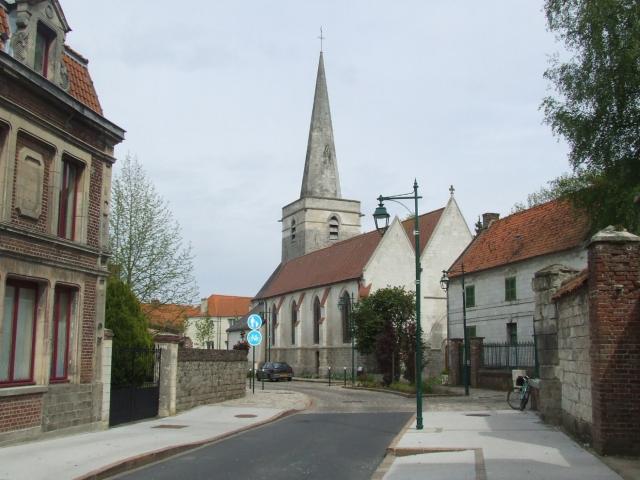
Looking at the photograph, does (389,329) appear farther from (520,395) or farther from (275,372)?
(520,395)

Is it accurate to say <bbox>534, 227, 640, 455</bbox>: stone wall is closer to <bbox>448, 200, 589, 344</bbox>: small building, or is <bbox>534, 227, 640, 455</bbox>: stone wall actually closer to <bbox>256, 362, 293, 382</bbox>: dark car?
<bbox>448, 200, 589, 344</bbox>: small building

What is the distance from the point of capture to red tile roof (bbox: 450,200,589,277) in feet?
112

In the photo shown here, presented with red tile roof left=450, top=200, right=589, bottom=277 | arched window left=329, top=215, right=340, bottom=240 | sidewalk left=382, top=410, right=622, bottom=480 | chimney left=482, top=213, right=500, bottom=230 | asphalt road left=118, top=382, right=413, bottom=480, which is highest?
arched window left=329, top=215, right=340, bottom=240

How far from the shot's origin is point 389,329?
37938mm

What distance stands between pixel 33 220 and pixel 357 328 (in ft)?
95.9

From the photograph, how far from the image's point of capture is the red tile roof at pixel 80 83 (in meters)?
15.8

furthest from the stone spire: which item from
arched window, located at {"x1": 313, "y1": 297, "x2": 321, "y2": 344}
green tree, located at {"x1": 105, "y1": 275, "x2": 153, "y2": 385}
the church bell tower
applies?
green tree, located at {"x1": 105, "y1": 275, "x2": 153, "y2": 385}

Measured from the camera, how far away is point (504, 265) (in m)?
38.0

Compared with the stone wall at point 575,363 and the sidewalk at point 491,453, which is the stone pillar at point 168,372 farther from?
the stone wall at point 575,363

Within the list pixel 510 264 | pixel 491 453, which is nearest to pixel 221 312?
pixel 510 264

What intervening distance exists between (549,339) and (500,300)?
2289 cm

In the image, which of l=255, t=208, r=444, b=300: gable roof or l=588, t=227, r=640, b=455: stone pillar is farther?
l=255, t=208, r=444, b=300: gable roof

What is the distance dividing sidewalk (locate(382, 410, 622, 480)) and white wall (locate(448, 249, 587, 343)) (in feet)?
61.0

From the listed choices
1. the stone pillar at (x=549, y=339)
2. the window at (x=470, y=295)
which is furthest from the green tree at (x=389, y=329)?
the stone pillar at (x=549, y=339)
